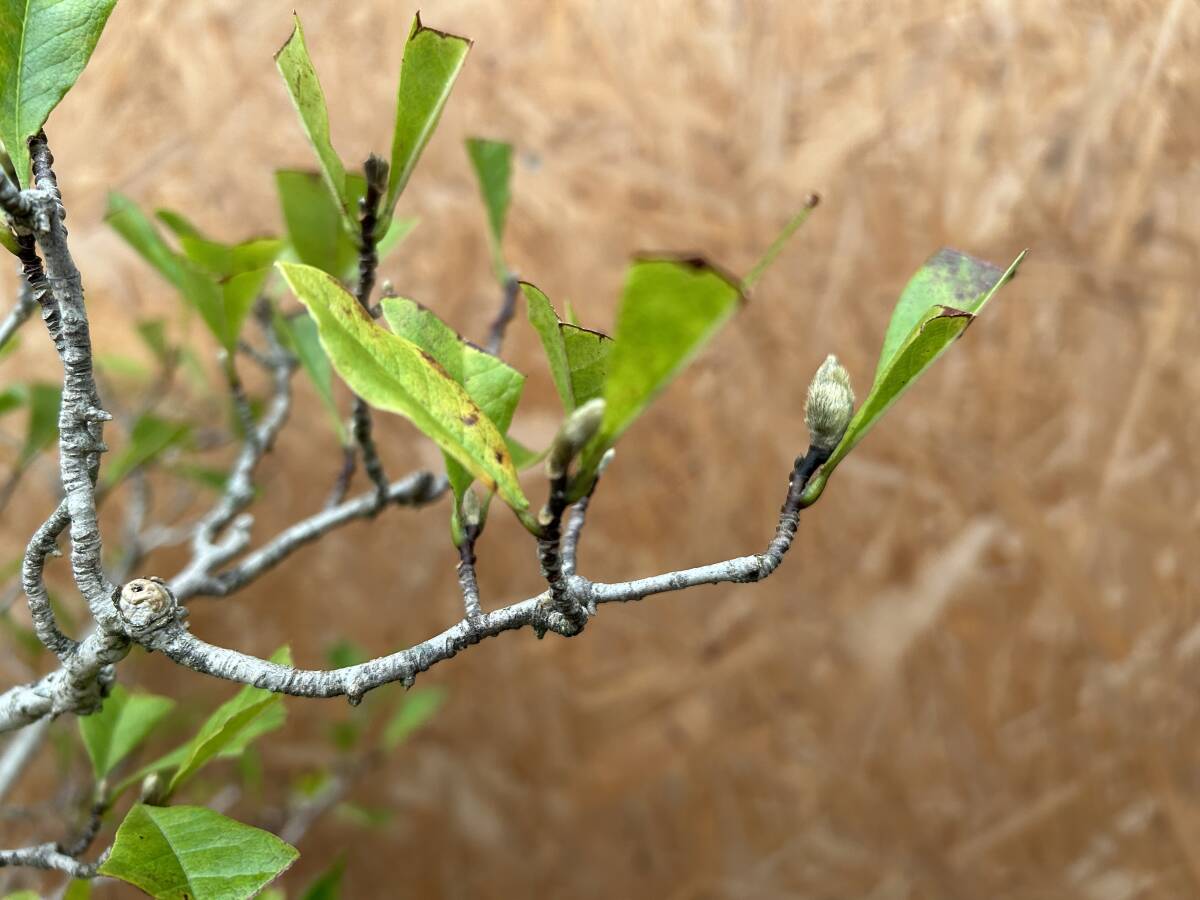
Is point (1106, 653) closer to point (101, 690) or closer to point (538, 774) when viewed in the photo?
point (538, 774)

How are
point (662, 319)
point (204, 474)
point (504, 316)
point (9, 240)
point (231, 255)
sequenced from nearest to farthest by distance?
point (662, 319) < point (9, 240) < point (231, 255) < point (504, 316) < point (204, 474)

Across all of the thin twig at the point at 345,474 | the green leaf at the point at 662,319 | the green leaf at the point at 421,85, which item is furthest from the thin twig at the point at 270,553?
the green leaf at the point at 662,319

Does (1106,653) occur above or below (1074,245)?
below

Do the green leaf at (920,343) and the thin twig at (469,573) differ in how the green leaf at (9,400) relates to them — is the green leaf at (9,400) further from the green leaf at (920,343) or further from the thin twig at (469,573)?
the green leaf at (920,343)

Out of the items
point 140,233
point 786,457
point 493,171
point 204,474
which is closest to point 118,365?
point 204,474

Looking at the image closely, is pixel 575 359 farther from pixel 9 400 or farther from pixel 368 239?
pixel 9 400

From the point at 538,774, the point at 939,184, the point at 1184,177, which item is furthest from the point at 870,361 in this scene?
the point at 538,774
